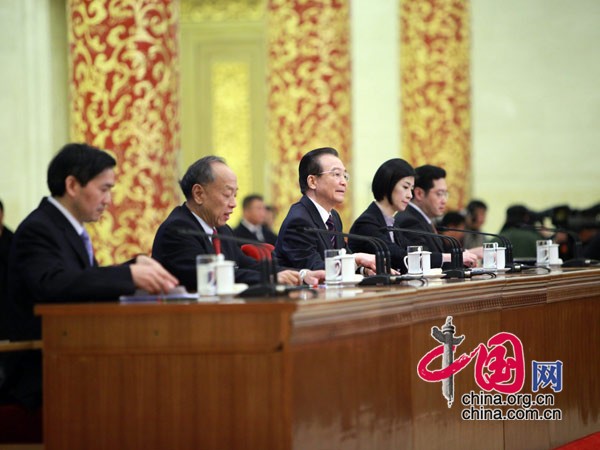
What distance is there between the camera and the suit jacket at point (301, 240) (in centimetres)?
599

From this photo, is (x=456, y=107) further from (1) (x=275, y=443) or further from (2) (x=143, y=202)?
(1) (x=275, y=443)

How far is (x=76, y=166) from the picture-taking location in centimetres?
423

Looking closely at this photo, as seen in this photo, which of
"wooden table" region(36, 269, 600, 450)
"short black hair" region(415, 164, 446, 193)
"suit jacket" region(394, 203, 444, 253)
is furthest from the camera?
"short black hair" region(415, 164, 446, 193)

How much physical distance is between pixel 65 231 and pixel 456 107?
26.1ft

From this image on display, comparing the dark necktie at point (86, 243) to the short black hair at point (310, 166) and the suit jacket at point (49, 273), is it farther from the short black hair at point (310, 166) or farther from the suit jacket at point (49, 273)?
the short black hair at point (310, 166)

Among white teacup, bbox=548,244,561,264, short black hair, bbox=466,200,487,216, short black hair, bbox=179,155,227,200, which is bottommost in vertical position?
white teacup, bbox=548,244,561,264

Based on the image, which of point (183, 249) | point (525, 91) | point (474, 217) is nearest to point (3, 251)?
point (183, 249)

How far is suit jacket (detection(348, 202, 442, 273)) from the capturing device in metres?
6.50

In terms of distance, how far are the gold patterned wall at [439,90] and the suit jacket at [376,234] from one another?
16.4 feet

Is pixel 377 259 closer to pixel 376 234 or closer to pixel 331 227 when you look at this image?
pixel 331 227

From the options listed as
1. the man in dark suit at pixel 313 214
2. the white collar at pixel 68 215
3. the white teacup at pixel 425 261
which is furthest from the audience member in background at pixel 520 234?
the white collar at pixel 68 215

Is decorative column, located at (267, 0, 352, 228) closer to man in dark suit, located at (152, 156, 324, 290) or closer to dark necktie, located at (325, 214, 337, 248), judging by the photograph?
dark necktie, located at (325, 214, 337, 248)

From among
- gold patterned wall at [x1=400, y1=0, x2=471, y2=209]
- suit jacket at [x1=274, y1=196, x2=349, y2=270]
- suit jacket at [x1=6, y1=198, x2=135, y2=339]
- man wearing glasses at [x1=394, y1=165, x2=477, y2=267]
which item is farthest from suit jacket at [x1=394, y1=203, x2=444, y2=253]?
gold patterned wall at [x1=400, y1=0, x2=471, y2=209]

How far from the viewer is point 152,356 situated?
366 cm
